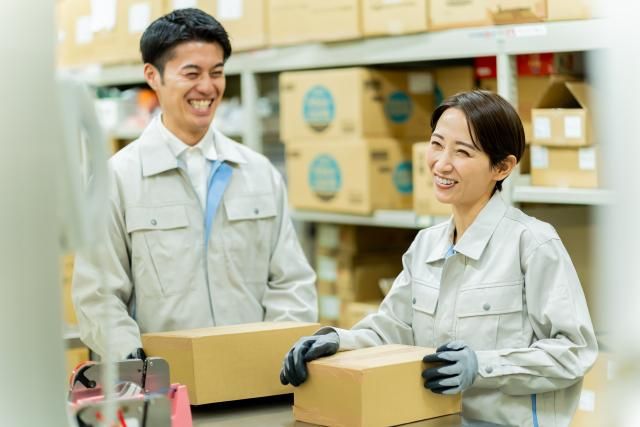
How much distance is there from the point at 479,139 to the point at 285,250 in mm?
877

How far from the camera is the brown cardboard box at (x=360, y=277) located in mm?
4395

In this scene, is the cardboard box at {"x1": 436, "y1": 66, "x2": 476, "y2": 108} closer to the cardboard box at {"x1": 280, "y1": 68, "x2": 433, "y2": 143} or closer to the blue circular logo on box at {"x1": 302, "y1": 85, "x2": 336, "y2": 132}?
the cardboard box at {"x1": 280, "y1": 68, "x2": 433, "y2": 143}

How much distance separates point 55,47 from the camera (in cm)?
110

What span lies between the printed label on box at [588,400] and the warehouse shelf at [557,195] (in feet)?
2.16

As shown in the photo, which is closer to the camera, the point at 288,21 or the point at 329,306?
the point at 288,21

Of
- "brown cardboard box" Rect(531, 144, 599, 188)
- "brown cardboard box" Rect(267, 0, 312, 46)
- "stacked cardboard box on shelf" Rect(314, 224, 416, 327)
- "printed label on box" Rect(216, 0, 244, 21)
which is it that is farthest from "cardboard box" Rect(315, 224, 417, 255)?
"brown cardboard box" Rect(531, 144, 599, 188)

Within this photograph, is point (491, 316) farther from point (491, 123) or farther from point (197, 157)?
point (197, 157)

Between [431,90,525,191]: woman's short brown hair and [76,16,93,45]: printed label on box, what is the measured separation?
360 cm

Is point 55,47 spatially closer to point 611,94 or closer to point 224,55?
point 611,94

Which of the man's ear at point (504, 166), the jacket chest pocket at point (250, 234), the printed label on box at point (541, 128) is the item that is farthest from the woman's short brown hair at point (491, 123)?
the printed label on box at point (541, 128)

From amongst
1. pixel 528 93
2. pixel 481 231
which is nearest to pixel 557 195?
pixel 528 93

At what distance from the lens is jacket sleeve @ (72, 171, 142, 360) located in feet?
8.13

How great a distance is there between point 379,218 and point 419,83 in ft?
2.02

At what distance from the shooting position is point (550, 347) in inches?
79.7
